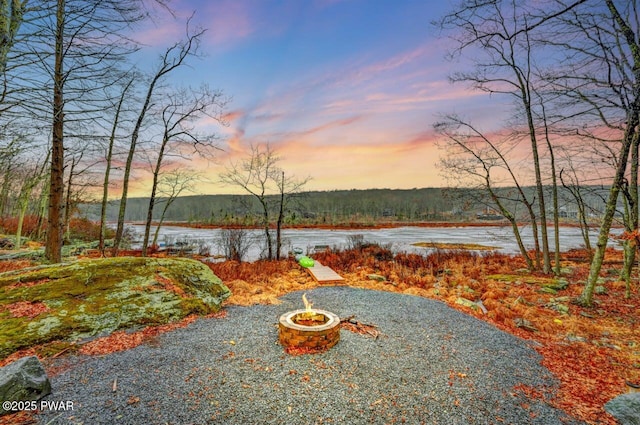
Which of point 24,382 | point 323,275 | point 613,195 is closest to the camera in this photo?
point 24,382

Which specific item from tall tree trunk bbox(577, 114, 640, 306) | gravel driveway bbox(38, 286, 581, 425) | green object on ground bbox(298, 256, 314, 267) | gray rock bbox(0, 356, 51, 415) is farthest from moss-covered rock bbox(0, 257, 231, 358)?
tall tree trunk bbox(577, 114, 640, 306)

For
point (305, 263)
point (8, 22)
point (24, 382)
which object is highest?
point (8, 22)

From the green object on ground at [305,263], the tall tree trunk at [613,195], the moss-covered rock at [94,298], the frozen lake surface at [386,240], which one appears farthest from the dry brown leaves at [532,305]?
the frozen lake surface at [386,240]

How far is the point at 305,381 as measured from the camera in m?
3.22

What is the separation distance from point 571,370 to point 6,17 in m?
8.80

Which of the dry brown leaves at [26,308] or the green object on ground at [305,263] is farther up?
the dry brown leaves at [26,308]

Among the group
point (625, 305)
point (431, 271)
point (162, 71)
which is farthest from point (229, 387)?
point (162, 71)

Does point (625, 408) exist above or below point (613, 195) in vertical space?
below

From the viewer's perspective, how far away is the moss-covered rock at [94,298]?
397 centimetres

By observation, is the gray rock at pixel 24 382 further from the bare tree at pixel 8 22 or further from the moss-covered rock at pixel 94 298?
the bare tree at pixel 8 22

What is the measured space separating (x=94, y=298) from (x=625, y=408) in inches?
→ 289

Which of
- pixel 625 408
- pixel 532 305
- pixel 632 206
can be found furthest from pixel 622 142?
pixel 625 408

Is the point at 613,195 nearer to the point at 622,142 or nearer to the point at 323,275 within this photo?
the point at 622,142

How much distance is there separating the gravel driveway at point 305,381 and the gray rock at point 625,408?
1.46 ft
